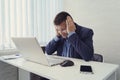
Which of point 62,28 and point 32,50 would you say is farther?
point 62,28

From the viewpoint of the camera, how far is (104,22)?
2.62 m

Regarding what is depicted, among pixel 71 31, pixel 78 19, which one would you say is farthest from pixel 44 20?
pixel 71 31

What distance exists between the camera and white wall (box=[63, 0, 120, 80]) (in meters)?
2.51

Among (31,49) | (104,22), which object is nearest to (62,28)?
(31,49)

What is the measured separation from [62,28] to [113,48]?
3.48ft

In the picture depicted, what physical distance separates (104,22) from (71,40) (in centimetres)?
110

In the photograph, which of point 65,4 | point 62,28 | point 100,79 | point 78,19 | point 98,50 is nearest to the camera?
point 100,79

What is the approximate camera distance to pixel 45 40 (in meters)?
2.87

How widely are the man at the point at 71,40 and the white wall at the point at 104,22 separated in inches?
30.5

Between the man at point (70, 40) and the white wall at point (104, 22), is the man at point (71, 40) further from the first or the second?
the white wall at point (104, 22)

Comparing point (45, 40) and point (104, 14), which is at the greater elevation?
point (104, 14)

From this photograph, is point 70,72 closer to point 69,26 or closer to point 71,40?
point 71,40

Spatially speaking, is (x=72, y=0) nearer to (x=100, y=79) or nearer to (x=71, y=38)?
(x=71, y=38)

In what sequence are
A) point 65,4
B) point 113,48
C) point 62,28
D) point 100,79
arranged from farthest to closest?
point 65,4 → point 113,48 → point 62,28 → point 100,79
